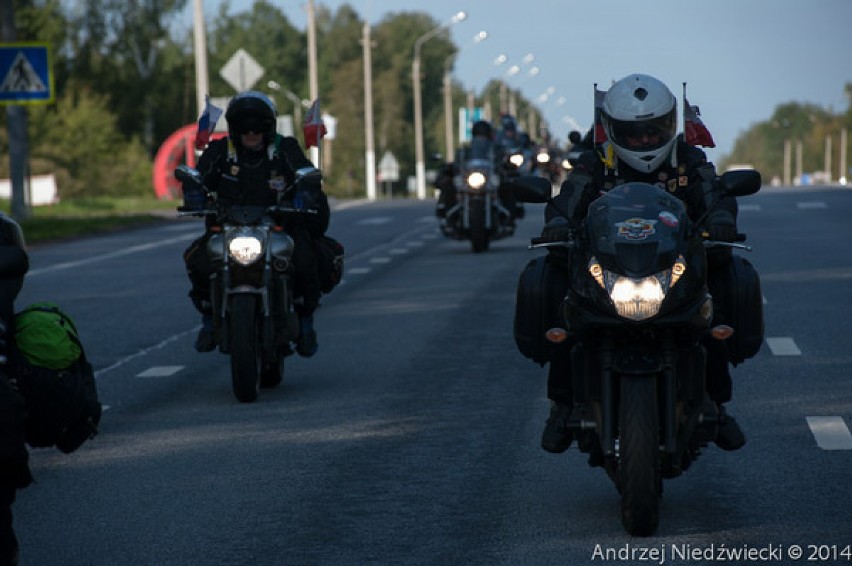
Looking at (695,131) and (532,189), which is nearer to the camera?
(532,189)

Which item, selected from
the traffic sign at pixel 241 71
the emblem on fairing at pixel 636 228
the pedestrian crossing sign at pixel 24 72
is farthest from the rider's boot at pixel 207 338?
the traffic sign at pixel 241 71

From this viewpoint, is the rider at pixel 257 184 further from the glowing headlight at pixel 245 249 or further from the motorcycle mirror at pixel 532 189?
the motorcycle mirror at pixel 532 189

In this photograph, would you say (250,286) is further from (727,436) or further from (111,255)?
(111,255)

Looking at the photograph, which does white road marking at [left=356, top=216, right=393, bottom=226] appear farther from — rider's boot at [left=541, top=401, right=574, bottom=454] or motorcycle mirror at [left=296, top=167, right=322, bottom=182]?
rider's boot at [left=541, top=401, right=574, bottom=454]

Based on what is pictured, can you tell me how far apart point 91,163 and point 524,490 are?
91.4 metres

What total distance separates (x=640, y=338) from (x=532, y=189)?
35.4 inches

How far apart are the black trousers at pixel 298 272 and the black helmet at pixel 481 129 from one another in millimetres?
15299

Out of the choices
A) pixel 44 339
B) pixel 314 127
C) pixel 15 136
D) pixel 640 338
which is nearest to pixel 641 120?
pixel 640 338

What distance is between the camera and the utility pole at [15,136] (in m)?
37.9

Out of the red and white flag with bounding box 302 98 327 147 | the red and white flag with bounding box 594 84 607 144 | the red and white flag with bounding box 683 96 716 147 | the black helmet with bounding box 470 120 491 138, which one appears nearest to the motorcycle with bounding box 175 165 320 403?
the red and white flag with bounding box 302 98 327 147

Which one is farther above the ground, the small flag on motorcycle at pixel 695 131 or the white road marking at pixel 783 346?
the small flag on motorcycle at pixel 695 131

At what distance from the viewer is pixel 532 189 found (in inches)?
311

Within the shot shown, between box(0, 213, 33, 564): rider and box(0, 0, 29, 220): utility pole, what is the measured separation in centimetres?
3229

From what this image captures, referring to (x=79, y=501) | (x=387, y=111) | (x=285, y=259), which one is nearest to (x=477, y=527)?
(x=79, y=501)
